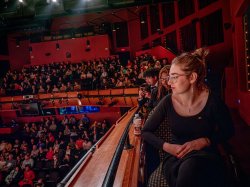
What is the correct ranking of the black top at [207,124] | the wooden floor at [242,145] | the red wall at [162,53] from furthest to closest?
1. the red wall at [162,53]
2. the wooden floor at [242,145]
3. the black top at [207,124]

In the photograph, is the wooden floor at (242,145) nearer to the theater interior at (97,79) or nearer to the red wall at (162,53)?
the theater interior at (97,79)

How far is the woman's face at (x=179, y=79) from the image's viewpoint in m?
1.49

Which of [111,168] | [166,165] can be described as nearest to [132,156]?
[166,165]

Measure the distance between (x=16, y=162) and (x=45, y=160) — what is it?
1296 mm

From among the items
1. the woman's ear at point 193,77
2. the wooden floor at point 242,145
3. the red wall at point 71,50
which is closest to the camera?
the woman's ear at point 193,77

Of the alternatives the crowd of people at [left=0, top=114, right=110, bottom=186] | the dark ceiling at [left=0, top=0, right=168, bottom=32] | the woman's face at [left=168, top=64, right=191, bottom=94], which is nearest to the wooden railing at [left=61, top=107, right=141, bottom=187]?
the woman's face at [left=168, top=64, right=191, bottom=94]

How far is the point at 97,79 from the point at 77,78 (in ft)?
6.33

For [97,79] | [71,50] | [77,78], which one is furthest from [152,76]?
[71,50]

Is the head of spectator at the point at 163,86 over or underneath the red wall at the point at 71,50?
underneath

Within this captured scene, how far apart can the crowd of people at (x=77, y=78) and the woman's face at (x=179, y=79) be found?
29.1 feet

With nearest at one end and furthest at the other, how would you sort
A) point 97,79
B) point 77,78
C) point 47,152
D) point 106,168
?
1. point 106,168
2. point 47,152
3. point 97,79
4. point 77,78

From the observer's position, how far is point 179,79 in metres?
1.49

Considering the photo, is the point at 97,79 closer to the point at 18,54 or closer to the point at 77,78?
the point at 77,78

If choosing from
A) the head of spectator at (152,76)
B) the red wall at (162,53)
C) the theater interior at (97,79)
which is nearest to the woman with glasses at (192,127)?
the theater interior at (97,79)
